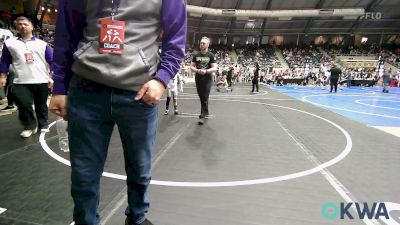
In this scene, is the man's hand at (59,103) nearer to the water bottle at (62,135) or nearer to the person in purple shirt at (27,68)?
the water bottle at (62,135)

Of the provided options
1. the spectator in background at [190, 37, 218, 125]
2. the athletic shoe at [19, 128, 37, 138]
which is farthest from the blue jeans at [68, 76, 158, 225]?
the spectator in background at [190, 37, 218, 125]

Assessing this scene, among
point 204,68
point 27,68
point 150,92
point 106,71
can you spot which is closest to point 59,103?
point 106,71

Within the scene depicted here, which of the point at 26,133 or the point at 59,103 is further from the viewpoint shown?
the point at 26,133

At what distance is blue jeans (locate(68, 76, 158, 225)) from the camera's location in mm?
1580

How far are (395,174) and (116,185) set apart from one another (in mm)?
3447

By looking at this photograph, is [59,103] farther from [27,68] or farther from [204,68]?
[204,68]

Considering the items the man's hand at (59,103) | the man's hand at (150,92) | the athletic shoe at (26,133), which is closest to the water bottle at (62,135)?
the athletic shoe at (26,133)

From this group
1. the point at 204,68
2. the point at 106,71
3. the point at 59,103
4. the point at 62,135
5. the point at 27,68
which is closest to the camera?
the point at 106,71

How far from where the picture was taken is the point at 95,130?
1615 mm

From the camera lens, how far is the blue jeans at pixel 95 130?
5.18ft

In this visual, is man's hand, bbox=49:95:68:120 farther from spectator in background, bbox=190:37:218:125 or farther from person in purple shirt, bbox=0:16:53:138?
spectator in background, bbox=190:37:218:125

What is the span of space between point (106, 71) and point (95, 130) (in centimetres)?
35

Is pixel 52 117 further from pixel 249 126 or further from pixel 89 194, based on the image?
pixel 89 194

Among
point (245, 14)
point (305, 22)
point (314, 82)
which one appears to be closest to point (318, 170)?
point (314, 82)
